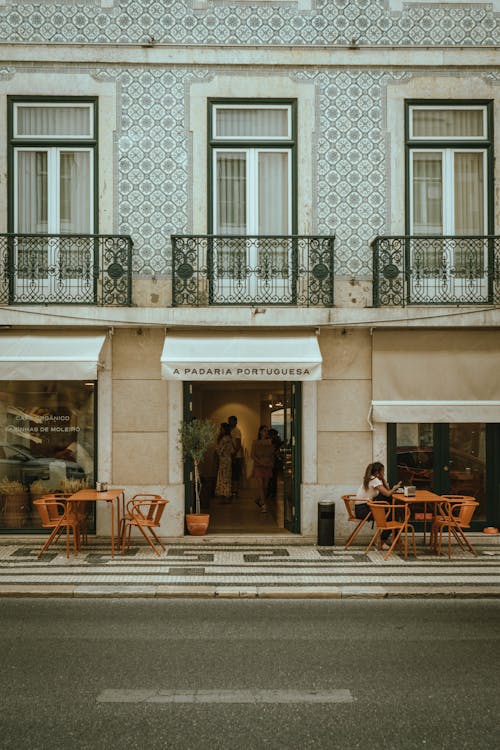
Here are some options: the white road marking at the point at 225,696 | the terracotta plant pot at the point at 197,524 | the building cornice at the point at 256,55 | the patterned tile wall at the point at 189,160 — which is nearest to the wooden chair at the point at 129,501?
the terracotta plant pot at the point at 197,524

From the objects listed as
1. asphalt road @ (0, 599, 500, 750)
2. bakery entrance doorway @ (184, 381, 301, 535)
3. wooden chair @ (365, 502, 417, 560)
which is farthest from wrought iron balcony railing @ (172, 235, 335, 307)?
asphalt road @ (0, 599, 500, 750)

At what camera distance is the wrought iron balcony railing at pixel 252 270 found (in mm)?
12062

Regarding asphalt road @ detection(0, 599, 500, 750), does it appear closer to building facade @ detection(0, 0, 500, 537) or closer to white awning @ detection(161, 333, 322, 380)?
white awning @ detection(161, 333, 322, 380)

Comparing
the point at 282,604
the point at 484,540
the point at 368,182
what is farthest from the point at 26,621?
the point at 368,182

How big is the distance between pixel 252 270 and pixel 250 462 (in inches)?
373

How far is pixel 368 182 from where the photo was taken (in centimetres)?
1225

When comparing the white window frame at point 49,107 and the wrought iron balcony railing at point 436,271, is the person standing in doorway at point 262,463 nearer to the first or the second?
the wrought iron balcony railing at point 436,271

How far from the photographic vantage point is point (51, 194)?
40.7 ft

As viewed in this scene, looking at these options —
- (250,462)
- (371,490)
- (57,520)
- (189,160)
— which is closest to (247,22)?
(189,160)

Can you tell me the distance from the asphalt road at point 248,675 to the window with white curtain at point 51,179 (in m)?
5.78

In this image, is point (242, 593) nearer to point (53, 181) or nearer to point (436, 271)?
point (436, 271)

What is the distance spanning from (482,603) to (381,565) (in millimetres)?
1824

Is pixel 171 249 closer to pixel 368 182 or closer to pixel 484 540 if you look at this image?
pixel 368 182

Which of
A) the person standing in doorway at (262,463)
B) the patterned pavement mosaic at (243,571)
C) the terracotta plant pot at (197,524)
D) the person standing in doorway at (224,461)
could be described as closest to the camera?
the patterned pavement mosaic at (243,571)
